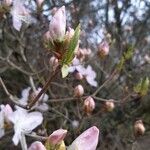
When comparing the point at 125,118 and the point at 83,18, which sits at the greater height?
the point at 83,18

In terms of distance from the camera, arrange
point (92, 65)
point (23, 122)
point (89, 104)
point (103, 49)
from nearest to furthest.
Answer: point (23, 122), point (89, 104), point (103, 49), point (92, 65)

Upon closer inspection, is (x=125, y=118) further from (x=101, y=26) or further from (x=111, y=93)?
(x=101, y=26)

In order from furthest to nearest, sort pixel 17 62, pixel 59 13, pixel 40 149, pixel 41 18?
pixel 17 62, pixel 41 18, pixel 59 13, pixel 40 149

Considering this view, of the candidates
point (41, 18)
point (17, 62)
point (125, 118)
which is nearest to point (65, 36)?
point (41, 18)

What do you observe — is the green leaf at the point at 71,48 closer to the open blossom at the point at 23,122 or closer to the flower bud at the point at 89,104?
the open blossom at the point at 23,122

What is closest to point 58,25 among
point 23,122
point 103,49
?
point 23,122

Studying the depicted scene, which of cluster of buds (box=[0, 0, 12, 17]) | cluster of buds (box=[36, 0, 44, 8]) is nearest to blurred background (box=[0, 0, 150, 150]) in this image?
cluster of buds (box=[36, 0, 44, 8])

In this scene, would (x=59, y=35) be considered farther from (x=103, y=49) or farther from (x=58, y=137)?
(x=103, y=49)
